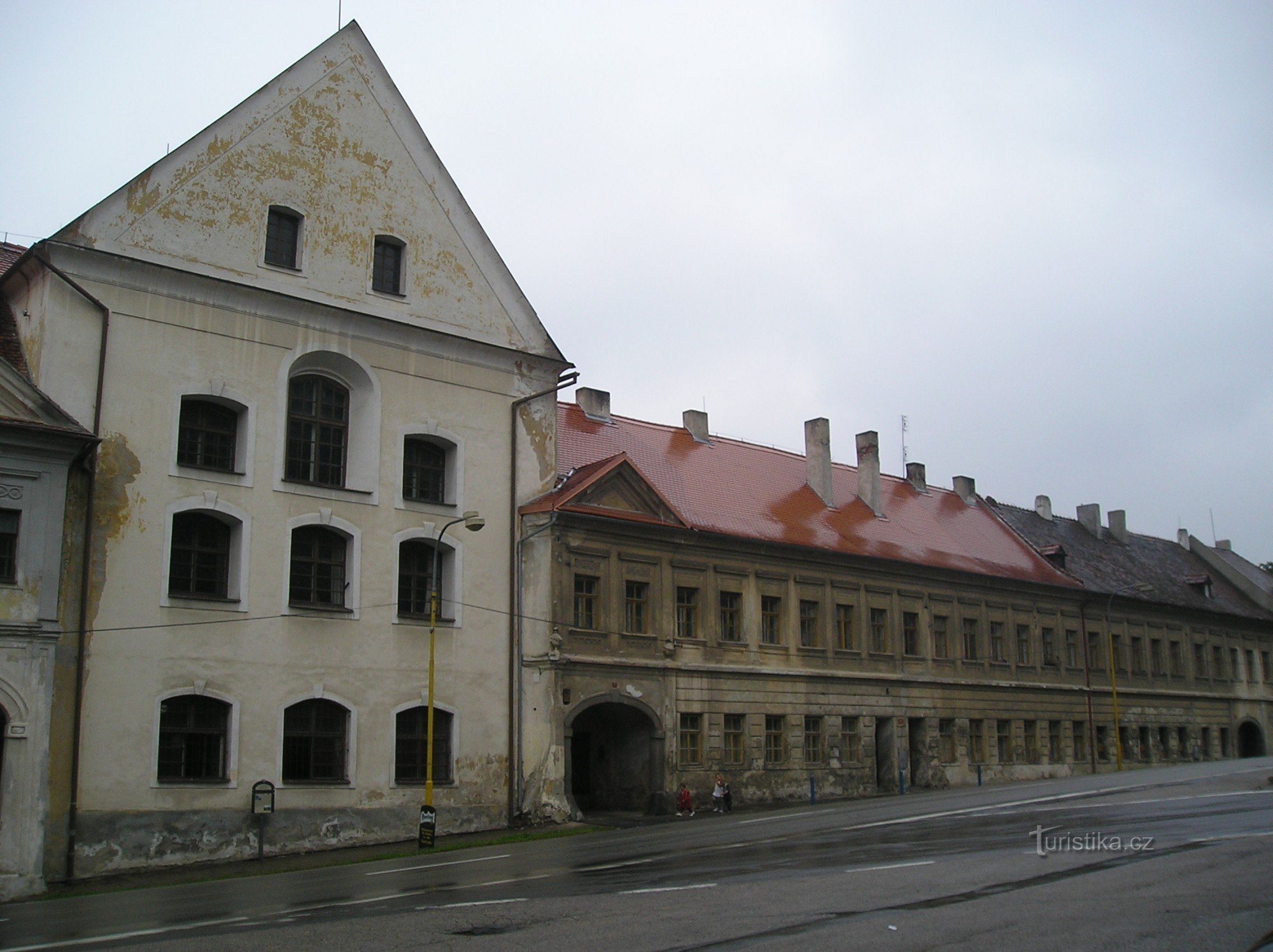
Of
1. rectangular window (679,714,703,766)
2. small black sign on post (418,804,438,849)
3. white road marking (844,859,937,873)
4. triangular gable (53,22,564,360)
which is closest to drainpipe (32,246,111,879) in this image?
triangular gable (53,22,564,360)

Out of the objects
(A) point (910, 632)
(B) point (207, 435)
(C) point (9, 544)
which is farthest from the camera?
(A) point (910, 632)

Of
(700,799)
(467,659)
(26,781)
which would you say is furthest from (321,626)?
(700,799)

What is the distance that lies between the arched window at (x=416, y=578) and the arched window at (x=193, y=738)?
5.57 meters

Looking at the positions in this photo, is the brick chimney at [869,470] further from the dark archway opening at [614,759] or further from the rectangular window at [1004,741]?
the dark archway opening at [614,759]

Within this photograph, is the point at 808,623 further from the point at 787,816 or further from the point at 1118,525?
the point at 1118,525

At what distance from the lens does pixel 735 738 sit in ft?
130

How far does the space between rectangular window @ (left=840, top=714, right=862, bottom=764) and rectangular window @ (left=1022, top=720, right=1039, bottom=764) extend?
10642 mm

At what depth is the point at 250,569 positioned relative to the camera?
29.0 metres

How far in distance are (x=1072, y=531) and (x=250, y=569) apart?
46858 millimetres

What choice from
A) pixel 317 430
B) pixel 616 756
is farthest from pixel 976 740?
pixel 317 430

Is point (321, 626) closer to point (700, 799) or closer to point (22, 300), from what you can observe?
point (22, 300)

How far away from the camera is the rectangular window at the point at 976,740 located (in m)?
48.1

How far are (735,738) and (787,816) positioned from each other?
329 inches

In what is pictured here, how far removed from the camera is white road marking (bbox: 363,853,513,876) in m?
22.4
